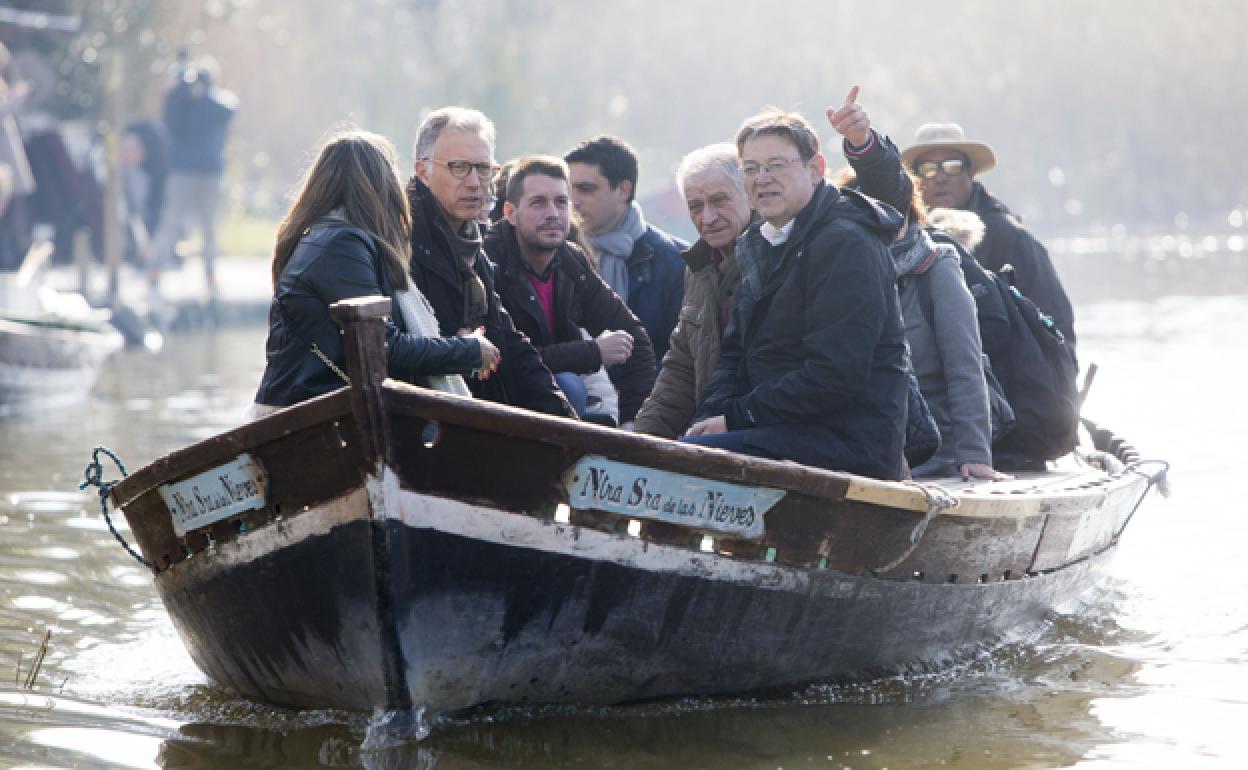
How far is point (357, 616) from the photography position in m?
5.48

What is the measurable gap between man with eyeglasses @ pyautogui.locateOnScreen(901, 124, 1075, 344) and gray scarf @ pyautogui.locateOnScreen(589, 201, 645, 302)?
150cm

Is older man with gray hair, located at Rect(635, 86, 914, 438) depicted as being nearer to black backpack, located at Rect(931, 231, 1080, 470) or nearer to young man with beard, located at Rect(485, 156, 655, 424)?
young man with beard, located at Rect(485, 156, 655, 424)

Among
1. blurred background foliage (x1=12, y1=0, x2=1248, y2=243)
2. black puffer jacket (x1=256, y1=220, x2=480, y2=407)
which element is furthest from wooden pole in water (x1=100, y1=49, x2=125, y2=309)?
blurred background foliage (x1=12, y1=0, x2=1248, y2=243)

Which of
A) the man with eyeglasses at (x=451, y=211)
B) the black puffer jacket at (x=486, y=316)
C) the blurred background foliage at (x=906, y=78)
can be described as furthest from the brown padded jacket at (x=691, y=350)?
the blurred background foliage at (x=906, y=78)

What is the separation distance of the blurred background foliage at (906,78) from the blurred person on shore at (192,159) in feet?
91.3

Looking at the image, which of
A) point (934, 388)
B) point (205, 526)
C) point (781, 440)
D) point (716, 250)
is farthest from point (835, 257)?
point (205, 526)

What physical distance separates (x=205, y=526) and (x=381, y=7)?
175ft

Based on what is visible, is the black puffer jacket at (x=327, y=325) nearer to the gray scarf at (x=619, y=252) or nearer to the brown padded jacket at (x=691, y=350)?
the brown padded jacket at (x=691, y=350)

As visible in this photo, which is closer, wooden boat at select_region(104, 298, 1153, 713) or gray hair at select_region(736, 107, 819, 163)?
wooden boat at select_region(104, 298, 1153, 713)

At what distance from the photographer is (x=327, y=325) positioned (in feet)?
18.5

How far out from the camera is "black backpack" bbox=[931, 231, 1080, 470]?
7859mm

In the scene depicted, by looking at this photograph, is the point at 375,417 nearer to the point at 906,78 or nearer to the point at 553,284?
the point at 553,284

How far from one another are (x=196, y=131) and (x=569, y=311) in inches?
550

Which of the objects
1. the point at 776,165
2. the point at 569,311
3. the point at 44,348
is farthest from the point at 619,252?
the point at 44,348
